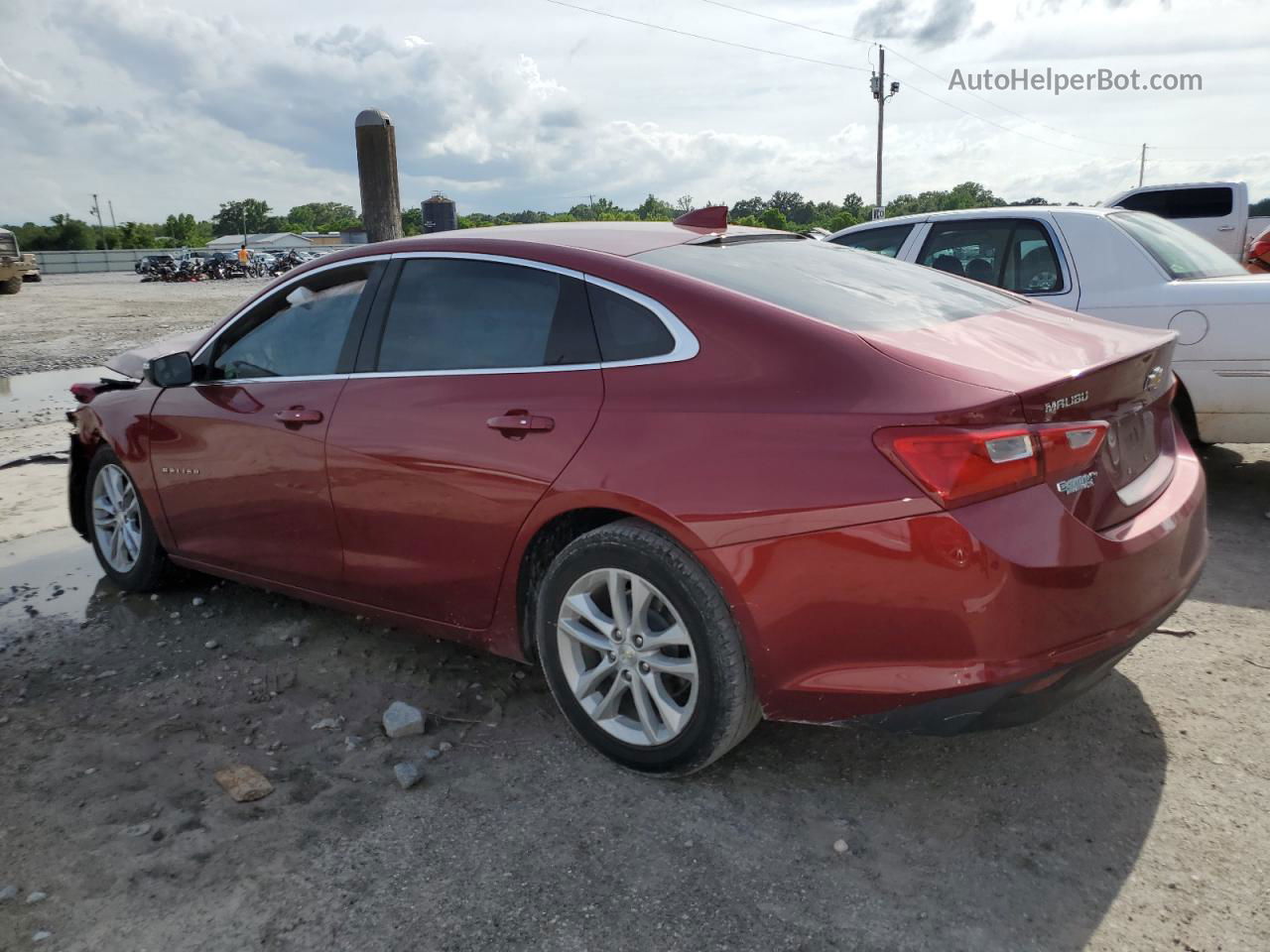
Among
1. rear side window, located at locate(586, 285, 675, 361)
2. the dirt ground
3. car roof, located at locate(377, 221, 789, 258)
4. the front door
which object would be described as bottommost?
the dirt ground

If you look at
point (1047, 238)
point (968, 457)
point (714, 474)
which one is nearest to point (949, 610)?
point (968, 457)

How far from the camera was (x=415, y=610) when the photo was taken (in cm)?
348

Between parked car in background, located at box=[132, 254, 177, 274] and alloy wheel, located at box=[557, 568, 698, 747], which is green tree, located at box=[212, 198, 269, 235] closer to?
parked car in background, located at box=[132, 254, 177, 274]

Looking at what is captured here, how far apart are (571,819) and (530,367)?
1.32 metres

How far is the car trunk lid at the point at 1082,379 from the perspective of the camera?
2492mm

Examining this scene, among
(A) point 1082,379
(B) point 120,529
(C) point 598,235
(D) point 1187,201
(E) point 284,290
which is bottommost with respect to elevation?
(B) point 120,529

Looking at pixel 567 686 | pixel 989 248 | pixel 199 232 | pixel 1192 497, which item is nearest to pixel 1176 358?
pixel 989 248

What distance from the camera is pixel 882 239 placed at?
6879 mm

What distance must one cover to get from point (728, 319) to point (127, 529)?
3.31 m

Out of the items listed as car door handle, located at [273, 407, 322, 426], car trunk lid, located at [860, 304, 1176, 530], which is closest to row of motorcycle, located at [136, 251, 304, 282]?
car door handle, located at [273, 407, 322, 426]

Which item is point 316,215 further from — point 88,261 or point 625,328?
point 625,328

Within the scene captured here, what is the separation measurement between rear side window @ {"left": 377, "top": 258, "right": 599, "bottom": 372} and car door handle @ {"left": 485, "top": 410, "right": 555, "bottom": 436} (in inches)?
6.9

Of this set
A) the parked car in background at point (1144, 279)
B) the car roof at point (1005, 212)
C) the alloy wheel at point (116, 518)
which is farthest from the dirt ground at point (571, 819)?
the car roof at point (1005, 212)

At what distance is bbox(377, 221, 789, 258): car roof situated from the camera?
3.26 metres
